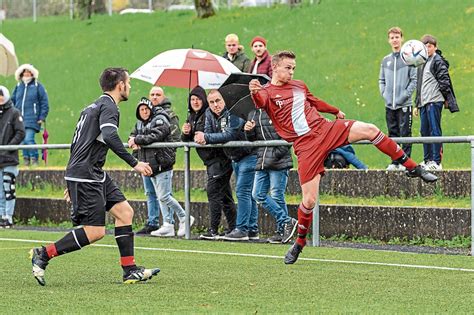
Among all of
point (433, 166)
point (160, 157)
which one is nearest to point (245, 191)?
point (160, 157)

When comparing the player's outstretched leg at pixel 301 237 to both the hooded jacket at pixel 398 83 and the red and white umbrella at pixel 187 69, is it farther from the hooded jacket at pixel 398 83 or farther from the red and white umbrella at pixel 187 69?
the hooded jacket at pixel 398 83

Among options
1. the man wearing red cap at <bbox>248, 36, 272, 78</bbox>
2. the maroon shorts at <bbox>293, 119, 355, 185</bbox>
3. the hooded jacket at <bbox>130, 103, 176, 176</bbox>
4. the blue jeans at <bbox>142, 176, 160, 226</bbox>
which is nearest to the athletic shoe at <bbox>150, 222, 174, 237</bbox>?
the blue jeans at <bbox>142, 176, 160, 226</bbox>

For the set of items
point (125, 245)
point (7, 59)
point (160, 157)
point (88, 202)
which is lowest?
point (125, 245)

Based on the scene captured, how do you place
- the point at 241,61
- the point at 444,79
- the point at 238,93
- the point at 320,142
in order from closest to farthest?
the point at 320,142
the point at 238,93
the point at 444,79
the point at 241,61

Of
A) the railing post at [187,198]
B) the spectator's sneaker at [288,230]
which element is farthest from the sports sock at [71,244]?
the railing post at [187,198]

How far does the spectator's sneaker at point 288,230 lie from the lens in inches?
579

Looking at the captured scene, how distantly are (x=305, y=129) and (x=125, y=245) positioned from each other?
224 centimetres

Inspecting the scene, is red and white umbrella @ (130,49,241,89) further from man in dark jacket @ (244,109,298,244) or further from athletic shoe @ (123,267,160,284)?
athletic shoe @ (123,267,160,284)

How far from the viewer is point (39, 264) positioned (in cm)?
1053

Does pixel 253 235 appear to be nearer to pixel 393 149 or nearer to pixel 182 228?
pixel 182 228

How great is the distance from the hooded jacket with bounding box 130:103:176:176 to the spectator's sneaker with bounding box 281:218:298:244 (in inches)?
88.9

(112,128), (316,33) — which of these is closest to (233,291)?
(112,128)

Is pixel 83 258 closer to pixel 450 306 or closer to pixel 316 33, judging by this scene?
pixel 450 306

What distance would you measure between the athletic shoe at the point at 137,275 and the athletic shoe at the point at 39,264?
2.28ft
